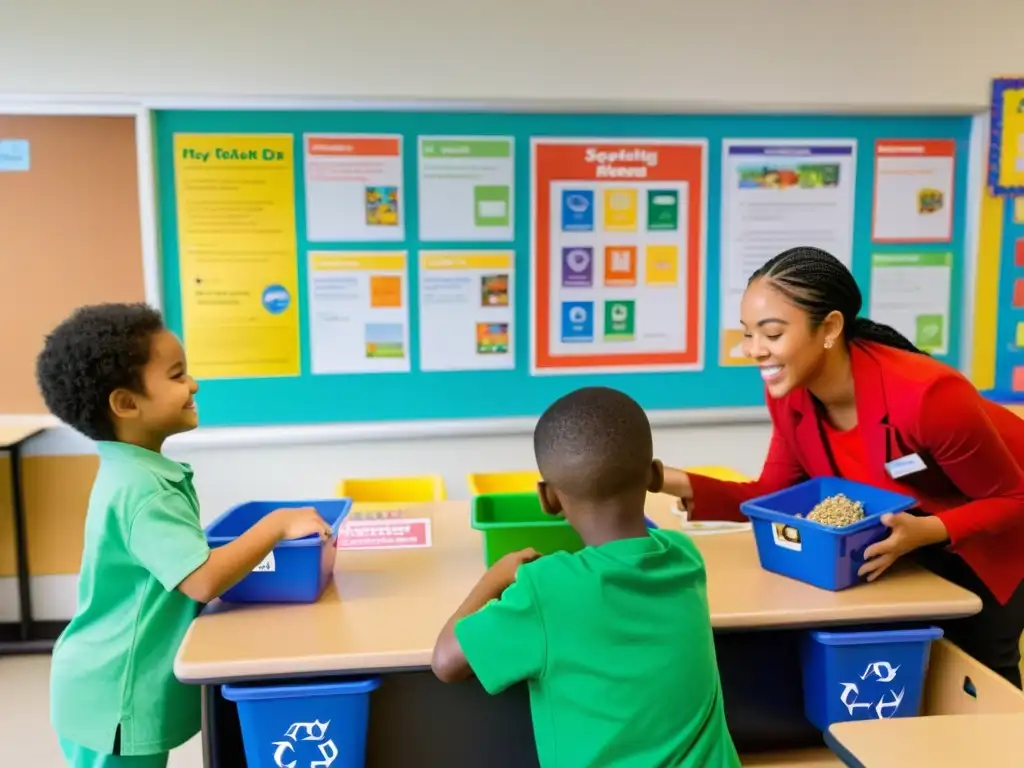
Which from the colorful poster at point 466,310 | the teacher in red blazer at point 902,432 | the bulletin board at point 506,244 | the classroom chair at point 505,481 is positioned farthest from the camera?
the colorful poster at point 466,310

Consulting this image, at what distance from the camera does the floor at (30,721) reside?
263 centimetres

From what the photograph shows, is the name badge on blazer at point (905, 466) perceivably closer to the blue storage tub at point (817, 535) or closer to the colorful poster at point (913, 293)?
the blue storage tub at point (817, 535)

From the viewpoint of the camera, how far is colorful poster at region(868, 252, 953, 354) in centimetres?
355

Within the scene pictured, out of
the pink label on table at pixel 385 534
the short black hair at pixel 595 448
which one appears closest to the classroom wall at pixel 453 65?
the pink label on table at pixel 385 534

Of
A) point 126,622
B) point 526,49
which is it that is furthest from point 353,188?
point 126,622

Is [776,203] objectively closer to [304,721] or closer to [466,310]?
[466,310]

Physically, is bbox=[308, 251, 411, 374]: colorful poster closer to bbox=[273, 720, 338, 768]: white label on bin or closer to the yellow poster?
bbox=[273, 720, 338, 768]: white label on bin

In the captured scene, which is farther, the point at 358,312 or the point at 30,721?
the point at 358,312

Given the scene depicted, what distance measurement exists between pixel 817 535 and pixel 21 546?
9.54 feet

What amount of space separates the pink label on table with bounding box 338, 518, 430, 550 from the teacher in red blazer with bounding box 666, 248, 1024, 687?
645mm

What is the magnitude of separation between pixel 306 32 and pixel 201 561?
2304 mm

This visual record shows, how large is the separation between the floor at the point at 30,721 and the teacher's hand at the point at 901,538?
1859mm

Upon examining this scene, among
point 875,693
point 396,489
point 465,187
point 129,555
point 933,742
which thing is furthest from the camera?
point 465,187

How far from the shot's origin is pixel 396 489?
304 cm
